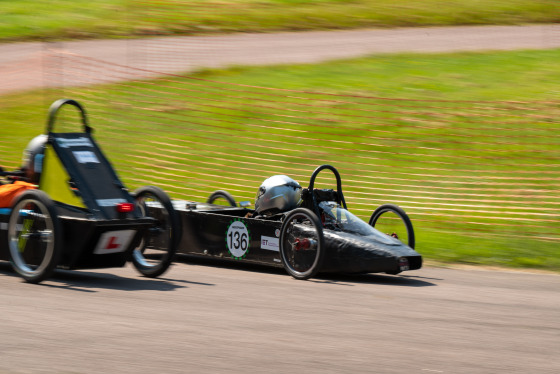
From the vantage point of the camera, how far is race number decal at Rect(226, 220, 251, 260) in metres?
10.8

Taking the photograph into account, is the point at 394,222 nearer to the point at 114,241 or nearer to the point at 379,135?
the point at 114,241

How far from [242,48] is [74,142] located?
58.8 ft

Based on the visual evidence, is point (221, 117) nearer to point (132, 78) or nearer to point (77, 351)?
point (132, 78)

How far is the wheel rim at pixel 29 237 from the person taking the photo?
8867mm

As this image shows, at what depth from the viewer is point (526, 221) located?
13.8m

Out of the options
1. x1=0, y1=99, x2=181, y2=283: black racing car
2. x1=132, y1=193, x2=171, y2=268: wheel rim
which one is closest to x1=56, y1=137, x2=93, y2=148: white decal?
x1=0, y1=99, x2=181, y2=283: black racing car

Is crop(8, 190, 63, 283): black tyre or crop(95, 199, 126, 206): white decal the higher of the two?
crop(95, 199, 126, 206): white decal

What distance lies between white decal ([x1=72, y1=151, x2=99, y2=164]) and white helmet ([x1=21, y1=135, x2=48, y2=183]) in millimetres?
373

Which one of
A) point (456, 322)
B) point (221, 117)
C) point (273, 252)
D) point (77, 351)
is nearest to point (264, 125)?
point (221, 117)

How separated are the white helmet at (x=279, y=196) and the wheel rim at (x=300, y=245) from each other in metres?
0.78

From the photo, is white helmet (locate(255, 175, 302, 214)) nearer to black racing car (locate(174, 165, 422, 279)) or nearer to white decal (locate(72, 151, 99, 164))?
black racing car (locate(174, 165, 422, 279))

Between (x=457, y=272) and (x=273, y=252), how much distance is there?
90.6 inches

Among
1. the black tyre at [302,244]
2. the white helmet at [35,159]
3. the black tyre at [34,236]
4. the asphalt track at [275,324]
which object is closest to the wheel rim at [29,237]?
the black tyre at [34,236]

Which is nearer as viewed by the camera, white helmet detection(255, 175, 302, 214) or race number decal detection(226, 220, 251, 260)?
race number decal detection(226, 220, 251, 260)
